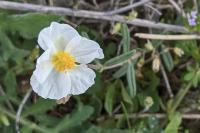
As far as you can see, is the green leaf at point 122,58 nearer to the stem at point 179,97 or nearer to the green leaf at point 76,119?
the green leaf at point 76,119

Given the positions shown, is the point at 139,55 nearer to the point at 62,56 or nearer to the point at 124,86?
the point at 124,86

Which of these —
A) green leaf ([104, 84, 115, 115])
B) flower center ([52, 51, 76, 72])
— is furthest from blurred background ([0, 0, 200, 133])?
flower center ([52, 51, 76, 72])

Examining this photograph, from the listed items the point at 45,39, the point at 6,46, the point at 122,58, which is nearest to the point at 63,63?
the point at 45,39

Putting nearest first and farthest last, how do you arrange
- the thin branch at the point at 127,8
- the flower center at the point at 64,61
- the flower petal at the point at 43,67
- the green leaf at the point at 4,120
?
1. the flower petal at the point at 43,67
2. the flower center at the point at 64,61
3. the green leaf at the point at 4,120
4. the thin branch at the point at 127,8

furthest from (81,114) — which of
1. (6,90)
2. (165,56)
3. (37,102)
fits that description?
(165,56)

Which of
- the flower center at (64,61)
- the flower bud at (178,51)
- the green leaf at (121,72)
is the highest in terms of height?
the flower center at (64,61)

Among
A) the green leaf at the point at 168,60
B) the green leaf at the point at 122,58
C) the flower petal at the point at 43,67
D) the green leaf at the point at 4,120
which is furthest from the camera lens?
the green leaf at the point at 168,60

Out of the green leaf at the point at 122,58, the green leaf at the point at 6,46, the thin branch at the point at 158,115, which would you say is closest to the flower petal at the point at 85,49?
the green leaf at the point at 122,58

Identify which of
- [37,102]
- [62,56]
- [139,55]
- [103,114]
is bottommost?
[103,114]
